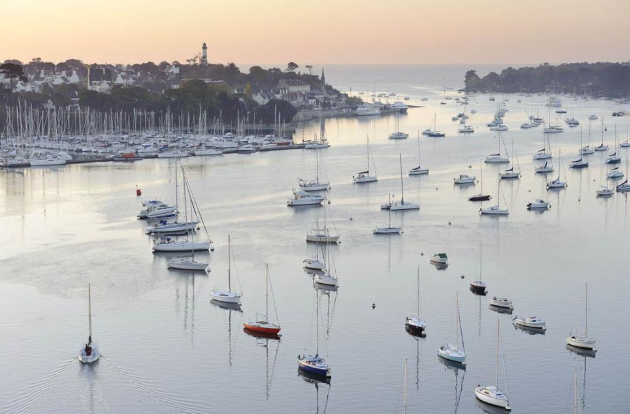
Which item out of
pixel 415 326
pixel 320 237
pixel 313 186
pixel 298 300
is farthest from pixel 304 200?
pixel 415 326

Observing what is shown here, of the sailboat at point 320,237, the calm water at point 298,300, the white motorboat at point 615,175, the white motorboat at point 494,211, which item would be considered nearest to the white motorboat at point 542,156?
the white motorboat at point 615,175

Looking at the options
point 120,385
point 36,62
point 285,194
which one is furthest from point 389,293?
point 36,62

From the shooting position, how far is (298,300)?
2383cm

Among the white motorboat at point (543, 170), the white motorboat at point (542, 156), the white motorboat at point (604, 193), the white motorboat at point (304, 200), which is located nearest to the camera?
the white motorboat at point (304, 200)

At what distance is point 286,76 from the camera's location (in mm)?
96188

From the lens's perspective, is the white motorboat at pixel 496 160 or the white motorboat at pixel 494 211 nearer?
the white motorboat at pixel 494 211

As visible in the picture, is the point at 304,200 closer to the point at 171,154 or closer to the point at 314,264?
the point at 314,264

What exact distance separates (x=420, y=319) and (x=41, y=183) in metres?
24.3

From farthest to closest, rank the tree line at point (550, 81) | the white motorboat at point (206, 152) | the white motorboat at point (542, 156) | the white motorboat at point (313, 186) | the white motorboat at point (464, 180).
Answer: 1. the tree line at point (550, 81)
2. the white motorboat at point (206, 152)
3. the white motorboat at point (542, 156)
4. the white motorboat at point (464, 180)
5. the white motorboat at point (313, 186)

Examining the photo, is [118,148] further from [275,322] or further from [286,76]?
[286,76]

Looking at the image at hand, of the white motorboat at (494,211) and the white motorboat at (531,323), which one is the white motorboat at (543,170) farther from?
the white motorboat at (531,323)

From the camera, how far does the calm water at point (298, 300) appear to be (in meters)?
18.5

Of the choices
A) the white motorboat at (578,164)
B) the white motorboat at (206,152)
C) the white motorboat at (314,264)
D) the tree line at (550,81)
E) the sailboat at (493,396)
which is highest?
the tree line at (550,81)

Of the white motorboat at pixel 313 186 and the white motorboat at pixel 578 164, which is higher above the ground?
the white motorboat at pixel 578 164
